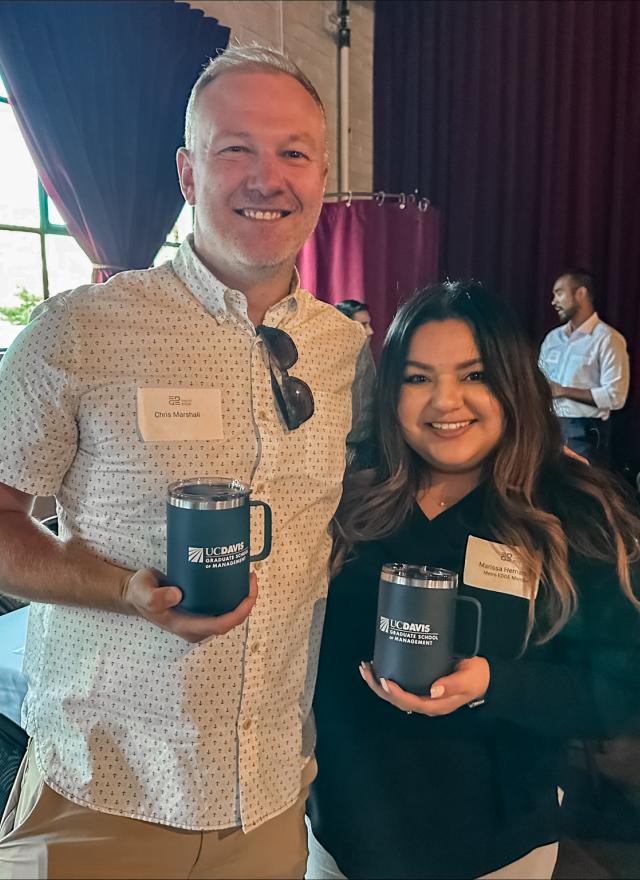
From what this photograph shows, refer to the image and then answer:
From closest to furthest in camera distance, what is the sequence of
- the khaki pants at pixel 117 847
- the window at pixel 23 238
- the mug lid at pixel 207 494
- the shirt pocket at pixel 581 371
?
the mug lid at pixel 207 494 < the khaki pants at pixel 117 847 < the window at pixel 23 238 < the shirt pocket at pixel 581 371

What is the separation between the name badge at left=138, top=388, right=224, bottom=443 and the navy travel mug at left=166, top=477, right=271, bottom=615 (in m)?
0.20

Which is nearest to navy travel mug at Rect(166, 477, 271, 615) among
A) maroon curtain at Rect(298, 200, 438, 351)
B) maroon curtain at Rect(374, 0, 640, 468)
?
maroon curtain at Rect(298, 200, 438, 351)

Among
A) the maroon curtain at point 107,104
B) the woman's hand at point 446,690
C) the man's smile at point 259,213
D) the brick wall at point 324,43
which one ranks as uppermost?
the brick wall at point 324,43

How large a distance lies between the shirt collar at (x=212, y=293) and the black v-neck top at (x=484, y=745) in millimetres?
505

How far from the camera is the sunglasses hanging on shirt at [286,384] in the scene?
1.17 m

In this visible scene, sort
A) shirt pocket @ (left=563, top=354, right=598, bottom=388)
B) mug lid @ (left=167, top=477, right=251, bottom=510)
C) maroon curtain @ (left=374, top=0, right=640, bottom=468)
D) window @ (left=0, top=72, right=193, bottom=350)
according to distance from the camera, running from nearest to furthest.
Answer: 1. mug lid @ (left=167, top=477, right=251, bottom=510)
2. window @ (left=0, top=72, right=193, bottom=350)
3. shirt pocket @ (left=563, top=354, right=598, bottom=388)
4. maroon curtain @ (left=374, top=0, right=640, bottom=468)

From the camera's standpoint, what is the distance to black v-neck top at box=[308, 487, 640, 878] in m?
1.10

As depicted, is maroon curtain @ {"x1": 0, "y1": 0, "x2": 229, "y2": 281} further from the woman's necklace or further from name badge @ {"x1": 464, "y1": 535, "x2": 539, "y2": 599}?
name badge @ {"x1": 464, "y1": 535, "x2": 539, "y2": 599}

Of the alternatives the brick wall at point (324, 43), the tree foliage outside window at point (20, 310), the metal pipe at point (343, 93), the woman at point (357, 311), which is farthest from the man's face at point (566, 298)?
the tree foliage outside window at point (20, 310)

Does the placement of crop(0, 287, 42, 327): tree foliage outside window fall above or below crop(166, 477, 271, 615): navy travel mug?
above

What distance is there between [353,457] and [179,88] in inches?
111

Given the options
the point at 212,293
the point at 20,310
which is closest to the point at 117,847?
the point at 212,293

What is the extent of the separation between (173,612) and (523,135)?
4479 mm

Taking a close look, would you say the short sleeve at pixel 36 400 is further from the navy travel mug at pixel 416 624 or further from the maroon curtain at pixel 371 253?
the maroon curtain at pixel 371 253
